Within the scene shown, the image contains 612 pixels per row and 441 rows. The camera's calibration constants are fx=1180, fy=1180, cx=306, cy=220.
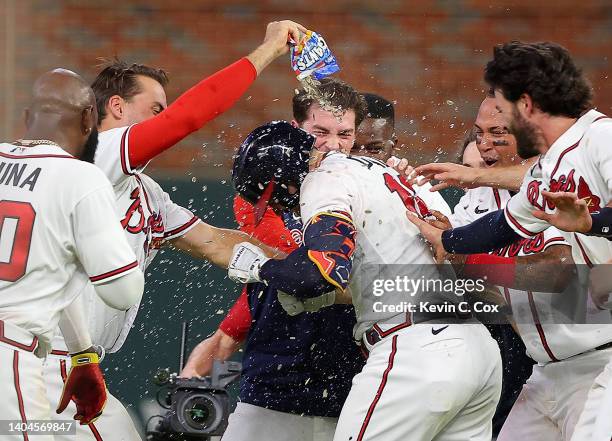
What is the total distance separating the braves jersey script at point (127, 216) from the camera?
14.0ft

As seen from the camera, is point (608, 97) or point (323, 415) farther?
point (608, 97)

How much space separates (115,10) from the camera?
795cm

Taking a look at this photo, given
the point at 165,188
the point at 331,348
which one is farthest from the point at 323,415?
the point at 165,188

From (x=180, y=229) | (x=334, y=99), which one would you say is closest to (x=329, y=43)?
(x=334, y=99)

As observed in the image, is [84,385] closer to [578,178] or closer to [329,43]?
[578,178]

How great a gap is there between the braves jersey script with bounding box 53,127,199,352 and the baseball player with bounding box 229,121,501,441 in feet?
1.54

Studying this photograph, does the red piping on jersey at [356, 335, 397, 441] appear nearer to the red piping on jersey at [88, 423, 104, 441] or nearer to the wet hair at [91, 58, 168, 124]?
the red piping on jersey at [88, 423, 104, 441]

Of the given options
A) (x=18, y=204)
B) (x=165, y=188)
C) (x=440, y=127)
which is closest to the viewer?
(x=18, y=204)

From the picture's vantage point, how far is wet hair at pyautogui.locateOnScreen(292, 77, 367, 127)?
5109 millimetres

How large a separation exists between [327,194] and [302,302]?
408mm

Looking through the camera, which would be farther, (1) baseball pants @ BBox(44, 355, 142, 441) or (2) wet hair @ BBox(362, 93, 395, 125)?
(2) wet hair @ BBox(362, 93, 395, 125)

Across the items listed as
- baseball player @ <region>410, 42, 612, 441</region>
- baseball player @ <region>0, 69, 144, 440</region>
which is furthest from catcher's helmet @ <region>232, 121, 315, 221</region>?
baseball player @ <region>0, 69, 144, 440</region>

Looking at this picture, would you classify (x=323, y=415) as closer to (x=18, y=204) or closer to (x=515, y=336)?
(x=515, y=336)

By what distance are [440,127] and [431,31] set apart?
2.67ft
